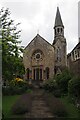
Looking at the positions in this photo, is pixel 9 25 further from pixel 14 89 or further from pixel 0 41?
pixel 14 89

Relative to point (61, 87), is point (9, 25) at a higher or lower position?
higher

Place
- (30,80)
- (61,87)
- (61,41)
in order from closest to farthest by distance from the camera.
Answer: (61,87) < (30,80) < (61,41)

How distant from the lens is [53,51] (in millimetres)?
70062

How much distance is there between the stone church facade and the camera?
228 feet

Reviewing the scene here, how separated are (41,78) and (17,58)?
54870mm

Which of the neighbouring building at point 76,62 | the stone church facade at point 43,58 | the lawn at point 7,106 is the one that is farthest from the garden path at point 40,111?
the stone church facade at point 43,58

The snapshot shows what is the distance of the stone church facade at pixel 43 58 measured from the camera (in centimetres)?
6950

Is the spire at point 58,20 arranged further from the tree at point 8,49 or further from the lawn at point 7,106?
the tree at point 8,49

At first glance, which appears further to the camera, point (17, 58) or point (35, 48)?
point (35, 48)

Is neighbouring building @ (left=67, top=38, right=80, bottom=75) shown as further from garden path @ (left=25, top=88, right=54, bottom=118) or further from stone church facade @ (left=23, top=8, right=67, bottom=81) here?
stone church facade @ (left=23, top=8, right=67, bottom=81)

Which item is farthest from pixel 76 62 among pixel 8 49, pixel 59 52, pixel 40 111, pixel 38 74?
pixel 59 52

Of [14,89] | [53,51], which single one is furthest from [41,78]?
[14,89]

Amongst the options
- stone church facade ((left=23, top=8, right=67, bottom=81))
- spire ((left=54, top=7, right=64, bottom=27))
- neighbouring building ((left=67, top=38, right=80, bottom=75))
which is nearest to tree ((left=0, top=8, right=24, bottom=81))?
neighbouring building ((left=67, top=38, right=80, bottom=75))

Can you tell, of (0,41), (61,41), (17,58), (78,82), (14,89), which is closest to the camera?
(0,41)
